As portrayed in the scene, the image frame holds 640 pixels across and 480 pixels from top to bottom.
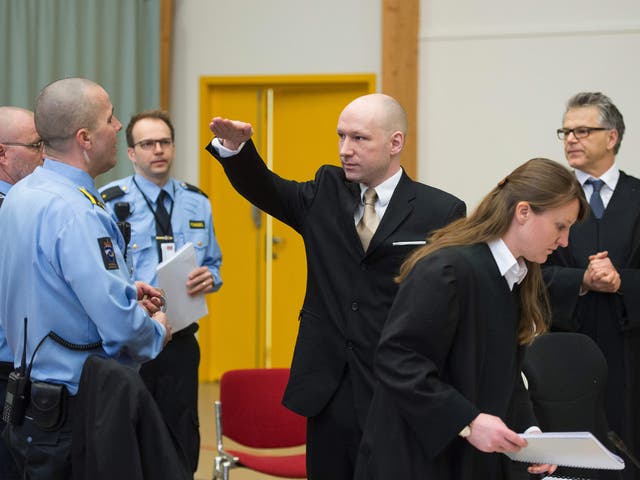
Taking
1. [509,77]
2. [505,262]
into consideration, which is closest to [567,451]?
[505,262]

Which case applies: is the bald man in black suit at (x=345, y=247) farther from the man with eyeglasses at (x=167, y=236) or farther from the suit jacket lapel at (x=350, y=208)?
the man with eyeglasses at (x=167, y=236)

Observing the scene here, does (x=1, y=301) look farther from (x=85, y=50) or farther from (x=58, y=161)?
(x=85, y=50)

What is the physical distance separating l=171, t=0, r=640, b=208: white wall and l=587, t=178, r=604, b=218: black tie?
252 cm

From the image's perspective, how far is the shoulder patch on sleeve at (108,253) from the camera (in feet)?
7.99

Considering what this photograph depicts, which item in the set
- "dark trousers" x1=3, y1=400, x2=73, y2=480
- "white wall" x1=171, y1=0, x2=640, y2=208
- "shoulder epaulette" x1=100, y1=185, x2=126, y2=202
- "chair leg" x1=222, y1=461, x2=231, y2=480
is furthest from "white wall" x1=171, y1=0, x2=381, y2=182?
"dark trousers" x1=3, y1=400, x2=73, y2=480

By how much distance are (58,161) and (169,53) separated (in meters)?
4.99

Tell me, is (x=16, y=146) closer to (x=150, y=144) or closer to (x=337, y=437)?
(x=150, y=144)

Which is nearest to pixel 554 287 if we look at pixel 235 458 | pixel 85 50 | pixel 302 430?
pixel 302 430

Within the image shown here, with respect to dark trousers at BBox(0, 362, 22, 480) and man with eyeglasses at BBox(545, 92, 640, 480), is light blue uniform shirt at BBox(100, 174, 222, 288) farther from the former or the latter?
man with eyeglasses at BBox(545, 92, 640, 480)

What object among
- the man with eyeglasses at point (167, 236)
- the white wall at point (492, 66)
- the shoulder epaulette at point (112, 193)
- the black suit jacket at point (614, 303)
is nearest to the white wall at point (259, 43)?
the white wall at point (492, 66)

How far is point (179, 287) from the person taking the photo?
3.88m

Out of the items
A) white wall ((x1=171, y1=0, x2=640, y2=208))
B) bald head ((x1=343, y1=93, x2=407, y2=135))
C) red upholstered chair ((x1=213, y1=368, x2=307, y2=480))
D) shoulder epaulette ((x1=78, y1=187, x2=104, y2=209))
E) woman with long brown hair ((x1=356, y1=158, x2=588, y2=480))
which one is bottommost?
red upholstered chair ((x1=213, y1=368, x2=307, y2=480))

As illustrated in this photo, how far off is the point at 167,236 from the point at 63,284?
1699 millimetres

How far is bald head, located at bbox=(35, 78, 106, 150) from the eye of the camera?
258 cm
